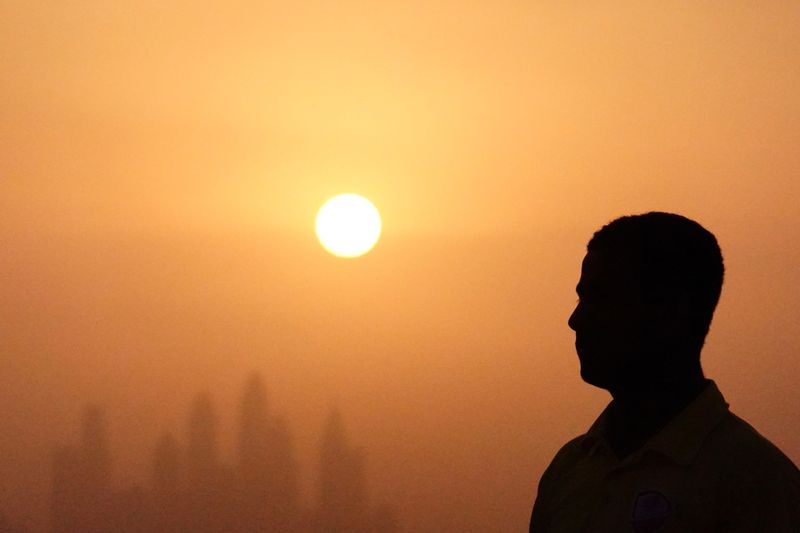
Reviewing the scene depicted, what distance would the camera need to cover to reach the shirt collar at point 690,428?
231 centimetres

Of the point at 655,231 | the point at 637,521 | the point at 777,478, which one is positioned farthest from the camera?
the point at 655,231

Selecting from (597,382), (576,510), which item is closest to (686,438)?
(597,382)

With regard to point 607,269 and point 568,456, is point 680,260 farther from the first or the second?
point 568,456

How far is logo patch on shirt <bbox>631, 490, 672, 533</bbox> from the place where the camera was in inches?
89.3

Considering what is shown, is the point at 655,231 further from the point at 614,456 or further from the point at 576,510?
the point at 576,510

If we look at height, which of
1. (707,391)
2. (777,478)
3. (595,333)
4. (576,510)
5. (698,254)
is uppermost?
(698,254)

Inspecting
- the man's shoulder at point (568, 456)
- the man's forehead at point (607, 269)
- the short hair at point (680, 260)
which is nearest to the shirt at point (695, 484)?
the man's shoulder at point (568, 456)

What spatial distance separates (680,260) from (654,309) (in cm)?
15

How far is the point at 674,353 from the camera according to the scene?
2.44 m

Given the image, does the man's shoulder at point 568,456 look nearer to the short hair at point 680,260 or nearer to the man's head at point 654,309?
the man's head at point 654,309

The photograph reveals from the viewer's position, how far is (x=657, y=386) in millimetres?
2469

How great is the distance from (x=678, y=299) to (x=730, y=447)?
0.41 metres

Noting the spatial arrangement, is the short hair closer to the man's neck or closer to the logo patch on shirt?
the man's neck

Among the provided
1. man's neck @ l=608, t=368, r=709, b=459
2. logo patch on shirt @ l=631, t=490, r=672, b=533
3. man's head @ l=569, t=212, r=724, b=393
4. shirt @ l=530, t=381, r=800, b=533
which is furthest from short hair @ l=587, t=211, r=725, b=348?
logo patch on shirt @ l=631, t=490, r=672, b=533
